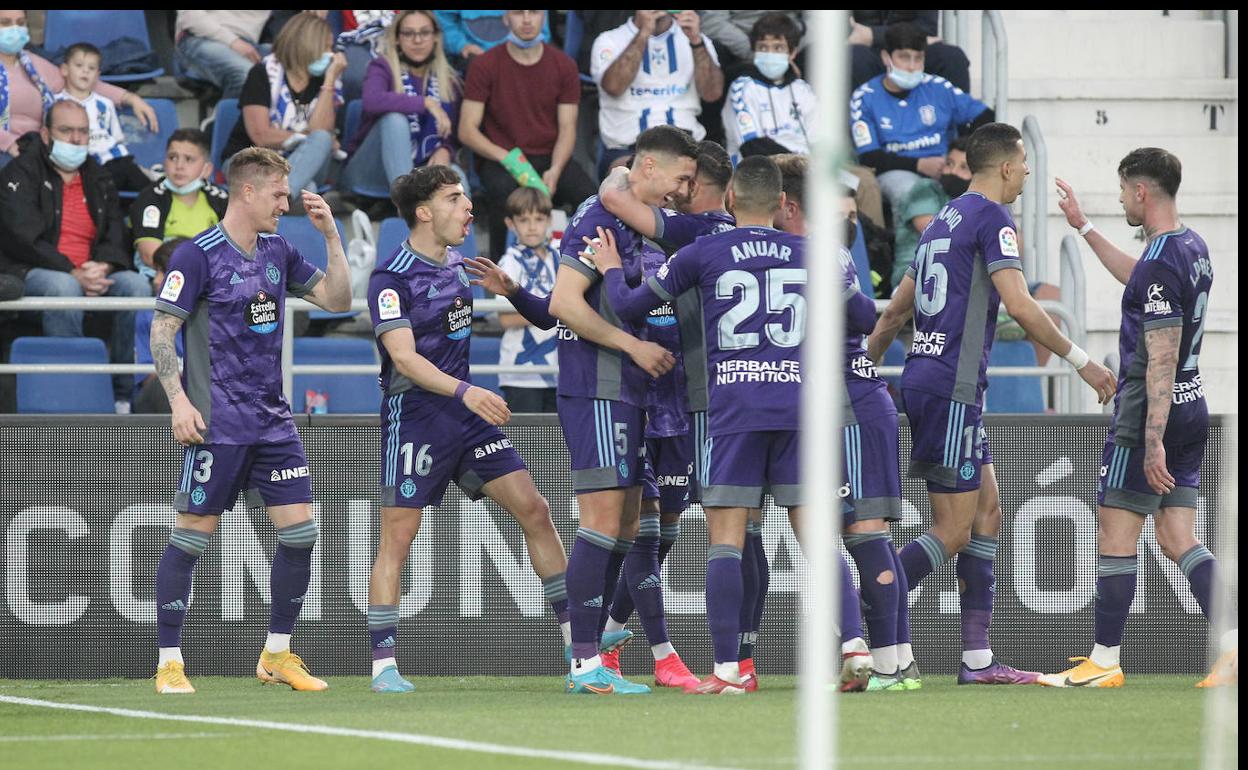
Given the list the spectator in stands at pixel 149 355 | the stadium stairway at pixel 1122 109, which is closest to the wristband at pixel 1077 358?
the spectator in stands at pixel 149 355

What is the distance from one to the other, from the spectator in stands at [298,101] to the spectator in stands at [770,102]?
2.80m

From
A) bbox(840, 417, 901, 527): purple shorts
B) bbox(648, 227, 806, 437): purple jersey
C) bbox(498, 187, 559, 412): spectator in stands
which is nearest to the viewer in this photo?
bbox(648, 227, 806, 437): purple jersey

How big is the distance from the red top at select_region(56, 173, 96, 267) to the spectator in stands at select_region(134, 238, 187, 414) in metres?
0.52

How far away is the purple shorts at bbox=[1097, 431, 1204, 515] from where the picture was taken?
24.9ft

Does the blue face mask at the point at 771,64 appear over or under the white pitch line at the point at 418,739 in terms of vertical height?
over

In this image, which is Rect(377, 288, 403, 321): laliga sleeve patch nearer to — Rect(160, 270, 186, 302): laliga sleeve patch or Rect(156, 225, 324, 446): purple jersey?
Rect(156, 225, 324, 446): purple jersey

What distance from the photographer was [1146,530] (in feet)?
30.8

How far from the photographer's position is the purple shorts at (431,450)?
7.81 metres

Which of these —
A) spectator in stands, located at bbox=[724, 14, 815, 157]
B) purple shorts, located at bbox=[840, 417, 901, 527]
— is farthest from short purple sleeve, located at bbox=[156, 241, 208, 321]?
spectator in stands, located at bbox=[724, 14, 815, 157]

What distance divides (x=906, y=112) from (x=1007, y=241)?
18.4ft

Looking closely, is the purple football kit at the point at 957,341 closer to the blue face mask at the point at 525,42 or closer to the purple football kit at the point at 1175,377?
the purple football kit at the point at 1175,377

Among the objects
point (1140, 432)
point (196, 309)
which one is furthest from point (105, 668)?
point (1140, 432)

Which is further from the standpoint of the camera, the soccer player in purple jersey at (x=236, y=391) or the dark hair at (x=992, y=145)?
the soccer player in purple jersey at (x=236, y=391)

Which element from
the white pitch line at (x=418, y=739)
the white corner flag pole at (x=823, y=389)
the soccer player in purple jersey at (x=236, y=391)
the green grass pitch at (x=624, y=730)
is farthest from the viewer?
the soccer player in purple jersey at (x=236, y=391)
